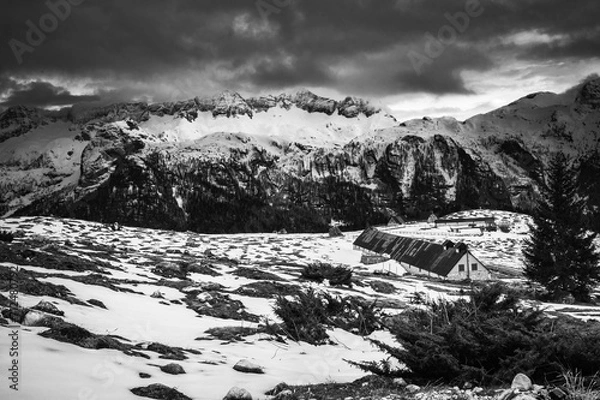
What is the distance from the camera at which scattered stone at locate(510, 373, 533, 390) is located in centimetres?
527

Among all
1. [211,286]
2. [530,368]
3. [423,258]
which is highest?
[530,368]

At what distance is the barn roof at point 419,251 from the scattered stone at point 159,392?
157 ft

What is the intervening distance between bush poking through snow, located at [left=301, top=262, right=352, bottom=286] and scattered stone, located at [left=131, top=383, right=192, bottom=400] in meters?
19.0

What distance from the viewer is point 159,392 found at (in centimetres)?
611

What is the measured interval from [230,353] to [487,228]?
9935cm

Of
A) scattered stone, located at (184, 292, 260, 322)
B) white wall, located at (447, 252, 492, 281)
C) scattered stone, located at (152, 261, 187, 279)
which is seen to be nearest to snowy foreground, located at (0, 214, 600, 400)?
scattered stone, located at (184, 292, 260, 322)

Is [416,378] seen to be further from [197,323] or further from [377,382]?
[197,323]

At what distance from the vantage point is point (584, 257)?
3769 cm

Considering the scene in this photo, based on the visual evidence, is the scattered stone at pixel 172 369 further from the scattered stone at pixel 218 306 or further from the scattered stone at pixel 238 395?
the scattered stone at pixel 218 306

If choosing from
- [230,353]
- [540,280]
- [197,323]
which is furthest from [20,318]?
[540,280]

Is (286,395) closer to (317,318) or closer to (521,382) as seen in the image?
(521,382)

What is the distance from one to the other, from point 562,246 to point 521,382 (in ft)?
127

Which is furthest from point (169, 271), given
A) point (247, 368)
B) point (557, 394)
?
point (557, 394)

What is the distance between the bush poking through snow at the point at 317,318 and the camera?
11664mm
